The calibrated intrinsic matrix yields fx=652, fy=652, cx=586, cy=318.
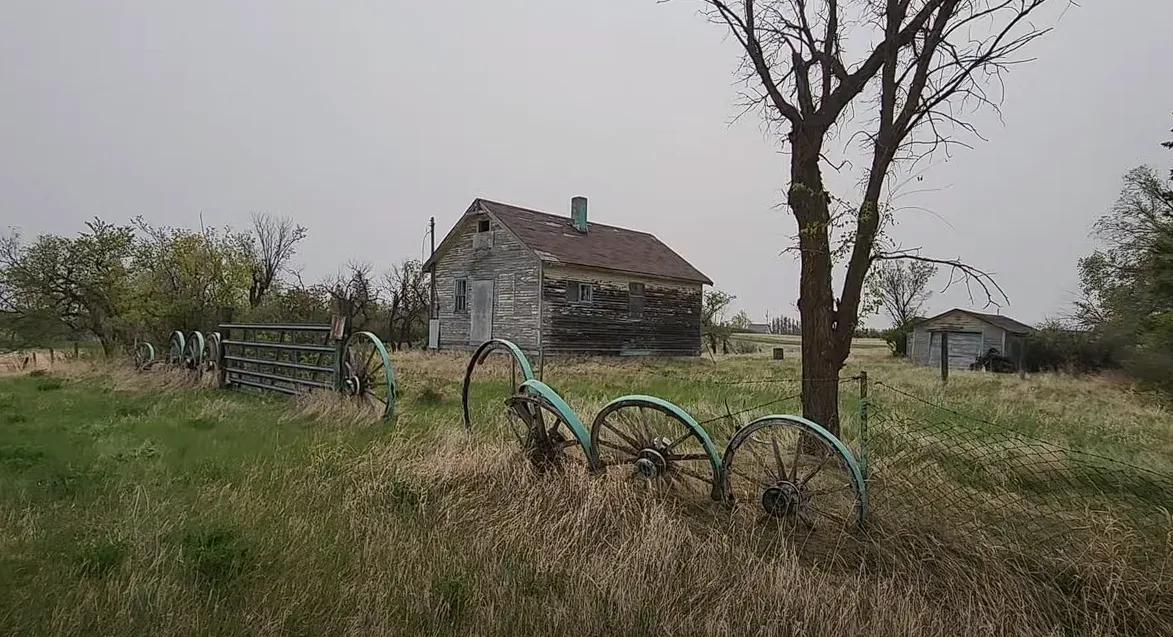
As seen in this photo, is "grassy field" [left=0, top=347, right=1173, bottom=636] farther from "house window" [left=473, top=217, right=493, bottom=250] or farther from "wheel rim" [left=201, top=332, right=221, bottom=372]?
"house window" [left=473, top=217, right=493, bottom=250]

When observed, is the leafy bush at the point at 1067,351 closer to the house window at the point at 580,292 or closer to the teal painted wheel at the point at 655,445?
the house window at the point at 580,292

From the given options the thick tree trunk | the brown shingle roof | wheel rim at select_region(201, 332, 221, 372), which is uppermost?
the brown shingle roof

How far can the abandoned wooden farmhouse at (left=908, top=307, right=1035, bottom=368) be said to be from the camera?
24906 mm

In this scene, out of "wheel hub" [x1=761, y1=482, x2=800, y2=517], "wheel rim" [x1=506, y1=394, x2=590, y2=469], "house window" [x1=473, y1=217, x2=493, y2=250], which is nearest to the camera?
"wheel hub" [x1=761, y1=482, x2=800, y2=517]

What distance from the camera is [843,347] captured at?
5.47 m

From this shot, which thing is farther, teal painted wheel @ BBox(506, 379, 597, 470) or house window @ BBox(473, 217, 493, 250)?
house window @ BBox(473, 217, 493, 250)

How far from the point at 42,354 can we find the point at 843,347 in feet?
76.2

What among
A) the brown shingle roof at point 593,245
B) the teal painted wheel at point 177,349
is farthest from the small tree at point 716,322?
the teal painted wheel at point 177,349

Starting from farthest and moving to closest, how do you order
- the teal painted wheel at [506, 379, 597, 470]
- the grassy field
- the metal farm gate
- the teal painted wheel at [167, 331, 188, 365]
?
the teal painted wheel at [167, 331, 188, 365], the metal farm gate, the teal painted wheel at [506, 379, 597, 470], the grassy field

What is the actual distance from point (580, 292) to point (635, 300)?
2550mm

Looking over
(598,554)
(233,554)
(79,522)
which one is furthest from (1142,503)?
(79,522)

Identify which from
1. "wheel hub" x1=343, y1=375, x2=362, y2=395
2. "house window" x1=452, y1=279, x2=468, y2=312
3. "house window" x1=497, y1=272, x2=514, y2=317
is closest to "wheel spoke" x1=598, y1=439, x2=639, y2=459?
"wheel hub" x1=343, y1=375, x2=362, y2=395

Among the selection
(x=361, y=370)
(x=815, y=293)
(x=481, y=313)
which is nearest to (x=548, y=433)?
(x=815, y=293)

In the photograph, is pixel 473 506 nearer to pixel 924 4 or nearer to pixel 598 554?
pixel 598 554
